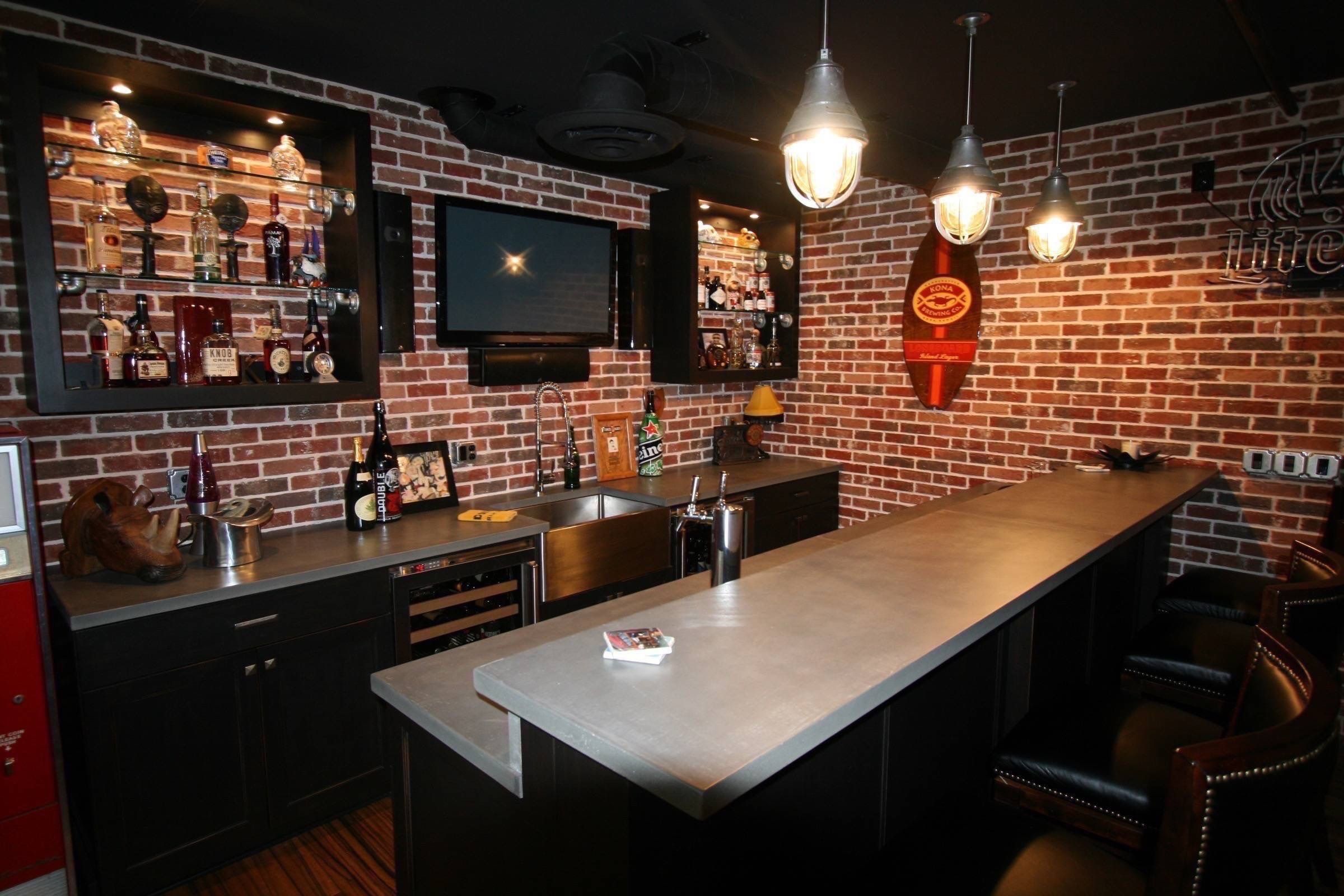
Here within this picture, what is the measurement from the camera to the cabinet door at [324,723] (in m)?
Answer: 2.30

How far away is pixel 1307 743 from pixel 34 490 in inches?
106

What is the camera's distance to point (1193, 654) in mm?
2225

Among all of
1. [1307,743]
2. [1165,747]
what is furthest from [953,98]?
[1307,743]

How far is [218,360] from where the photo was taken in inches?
98.7

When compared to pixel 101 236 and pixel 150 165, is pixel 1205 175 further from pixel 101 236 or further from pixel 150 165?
pixel 101 236

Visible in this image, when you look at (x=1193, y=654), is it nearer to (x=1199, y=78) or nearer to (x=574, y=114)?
(x=1199, y=78)

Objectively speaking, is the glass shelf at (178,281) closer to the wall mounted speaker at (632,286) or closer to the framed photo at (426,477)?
the framed photo at (426,477)

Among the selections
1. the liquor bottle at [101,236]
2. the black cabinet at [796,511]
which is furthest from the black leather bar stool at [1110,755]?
the liquor bottle at [101,236]

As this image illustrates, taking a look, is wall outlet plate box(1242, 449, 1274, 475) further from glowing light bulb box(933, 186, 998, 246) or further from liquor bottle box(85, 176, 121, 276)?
liquor bottle box(85, 176, 121, 276)

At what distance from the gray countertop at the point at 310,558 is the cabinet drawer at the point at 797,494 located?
1.38 feet

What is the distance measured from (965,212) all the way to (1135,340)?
1627mm

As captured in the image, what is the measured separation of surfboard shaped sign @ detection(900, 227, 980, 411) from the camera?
12.8 ft

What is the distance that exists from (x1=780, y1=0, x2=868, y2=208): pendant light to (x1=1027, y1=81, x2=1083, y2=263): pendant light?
134cm

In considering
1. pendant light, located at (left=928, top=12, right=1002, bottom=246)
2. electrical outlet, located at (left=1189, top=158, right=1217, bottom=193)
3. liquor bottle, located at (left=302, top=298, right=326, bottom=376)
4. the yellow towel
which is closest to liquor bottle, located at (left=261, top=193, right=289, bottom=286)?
liquor bottle, located at (left=302, top=298, right=326, bottom=376)
